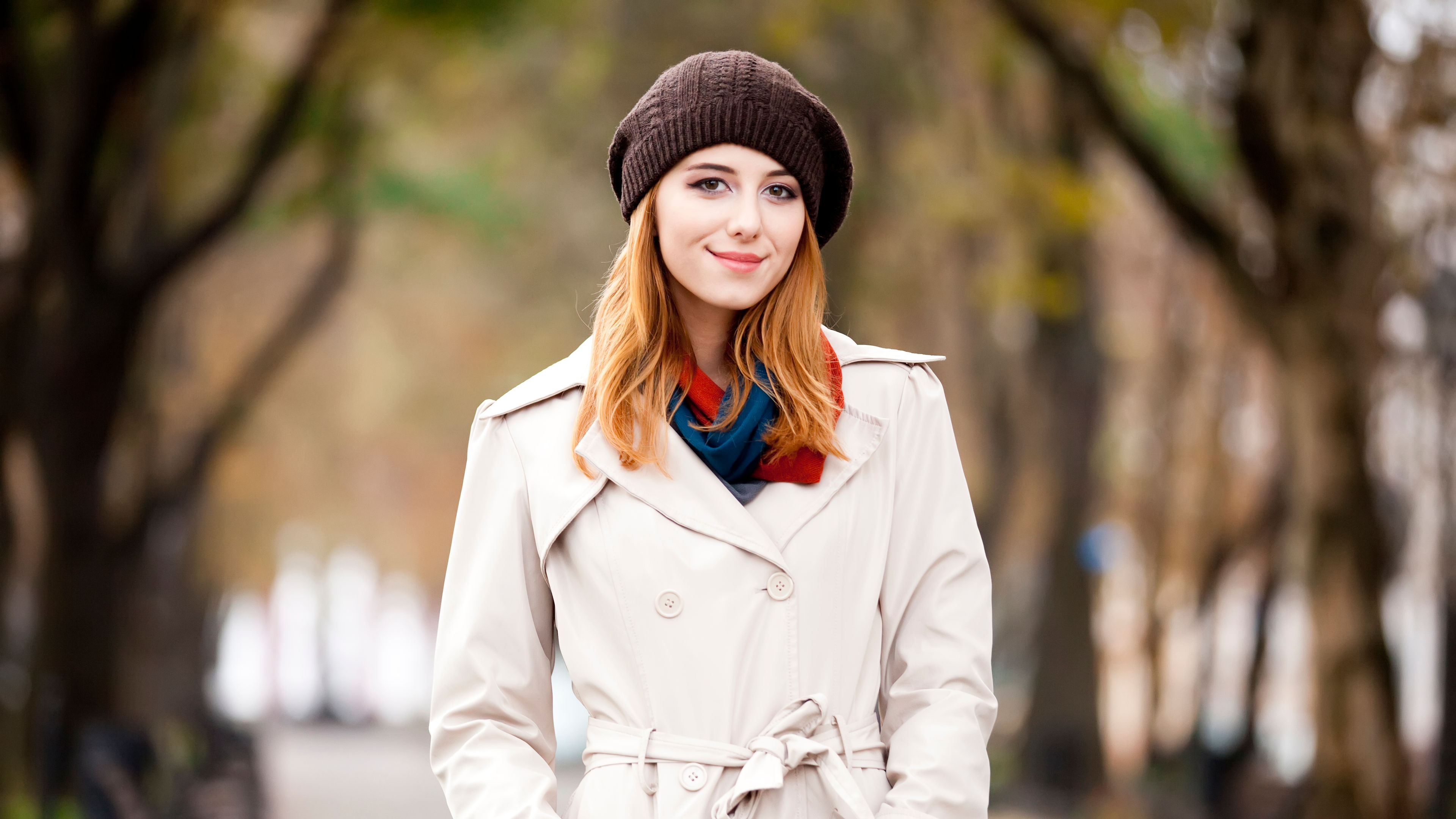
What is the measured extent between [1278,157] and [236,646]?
166 ft

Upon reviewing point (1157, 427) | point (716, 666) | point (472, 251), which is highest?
point (472, 251)

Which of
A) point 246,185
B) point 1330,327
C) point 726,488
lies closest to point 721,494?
point 726,488

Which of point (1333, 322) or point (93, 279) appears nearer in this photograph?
point (1333, 322)

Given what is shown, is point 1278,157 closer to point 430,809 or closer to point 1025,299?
point 1025,299

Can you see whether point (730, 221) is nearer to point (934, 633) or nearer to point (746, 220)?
point (746, 220)

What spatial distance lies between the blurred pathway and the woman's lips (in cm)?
519

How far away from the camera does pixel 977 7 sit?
14.4 m

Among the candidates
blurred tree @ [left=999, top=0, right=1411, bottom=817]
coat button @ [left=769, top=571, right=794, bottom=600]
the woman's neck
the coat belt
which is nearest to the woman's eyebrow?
the woman's neck

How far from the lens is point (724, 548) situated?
2789 mm

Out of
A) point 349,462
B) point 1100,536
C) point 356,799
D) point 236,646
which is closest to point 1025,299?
point 1100,536

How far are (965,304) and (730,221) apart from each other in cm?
1600

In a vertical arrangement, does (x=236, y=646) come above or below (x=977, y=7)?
below

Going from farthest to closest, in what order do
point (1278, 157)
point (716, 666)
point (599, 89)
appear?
point (599, 89)
point (1278, 157)
point (716, 666)

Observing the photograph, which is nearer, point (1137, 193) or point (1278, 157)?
point (1278, 157)
